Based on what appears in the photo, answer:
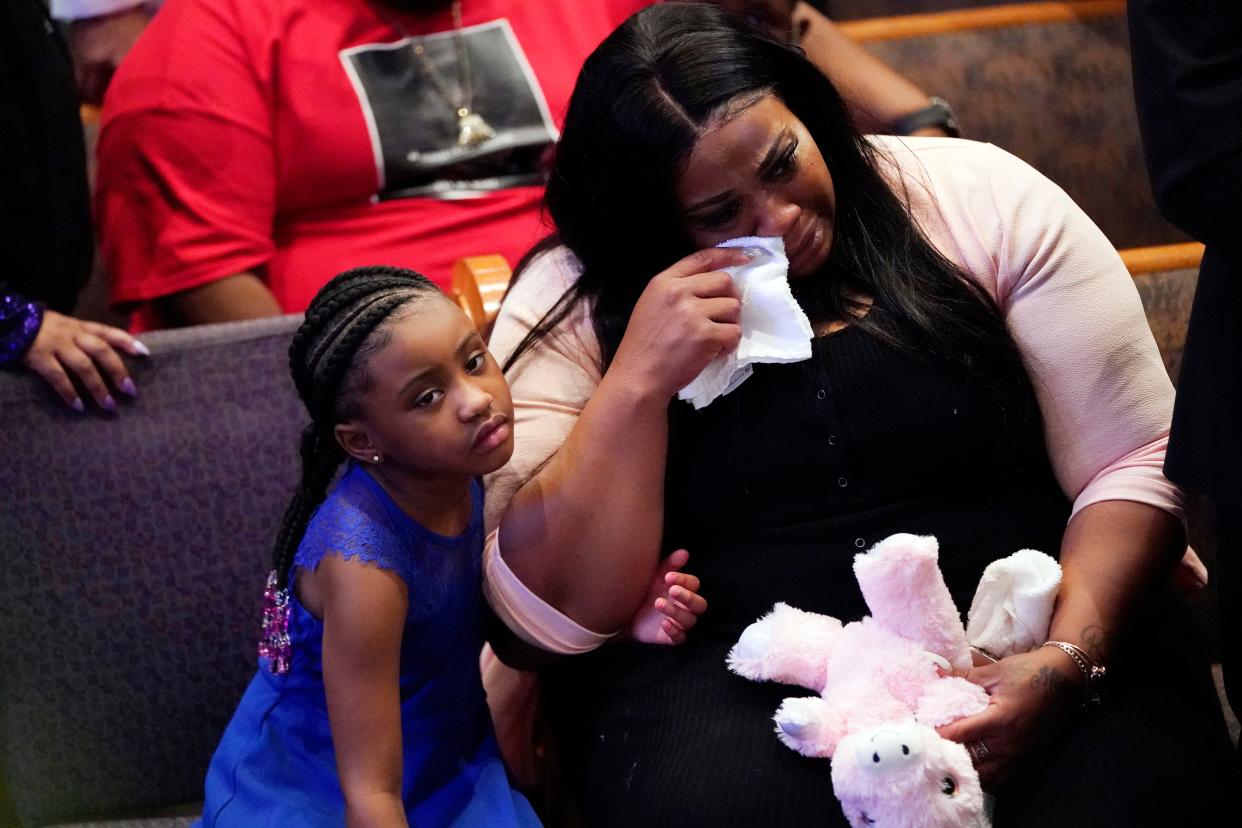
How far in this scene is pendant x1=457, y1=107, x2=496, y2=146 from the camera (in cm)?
209

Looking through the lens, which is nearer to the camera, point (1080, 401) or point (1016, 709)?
point (1016, 709)

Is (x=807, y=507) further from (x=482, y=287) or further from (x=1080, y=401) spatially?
(x=482, y=287)

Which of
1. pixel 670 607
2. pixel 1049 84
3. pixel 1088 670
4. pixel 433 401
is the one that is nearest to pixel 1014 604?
pixel 1088 670

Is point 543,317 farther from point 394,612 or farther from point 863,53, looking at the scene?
point 863,53

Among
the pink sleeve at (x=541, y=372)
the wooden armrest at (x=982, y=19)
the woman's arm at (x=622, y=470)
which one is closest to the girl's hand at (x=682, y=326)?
the woman's arm at (x=622, y=470)

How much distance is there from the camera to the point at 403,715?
4.15 ft

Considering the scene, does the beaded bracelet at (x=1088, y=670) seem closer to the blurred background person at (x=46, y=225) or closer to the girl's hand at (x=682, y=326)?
the girl's hand at (x=682, y=326)

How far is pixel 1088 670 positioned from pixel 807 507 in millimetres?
298

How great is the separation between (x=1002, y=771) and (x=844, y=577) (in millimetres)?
246

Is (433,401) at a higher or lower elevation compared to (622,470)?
higher

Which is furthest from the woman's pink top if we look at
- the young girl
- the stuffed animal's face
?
the stuffed animal's face

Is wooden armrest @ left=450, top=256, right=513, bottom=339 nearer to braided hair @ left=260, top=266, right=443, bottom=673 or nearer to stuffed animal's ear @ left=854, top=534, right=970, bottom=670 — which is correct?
braided hair @ left=260, top=266, right=443, bottom=673

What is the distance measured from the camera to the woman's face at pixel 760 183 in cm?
127

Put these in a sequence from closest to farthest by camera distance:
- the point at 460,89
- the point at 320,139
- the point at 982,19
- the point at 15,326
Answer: the point at 15,326 → the point at 320,139 → the point at 460,89 → the point at 982,19
